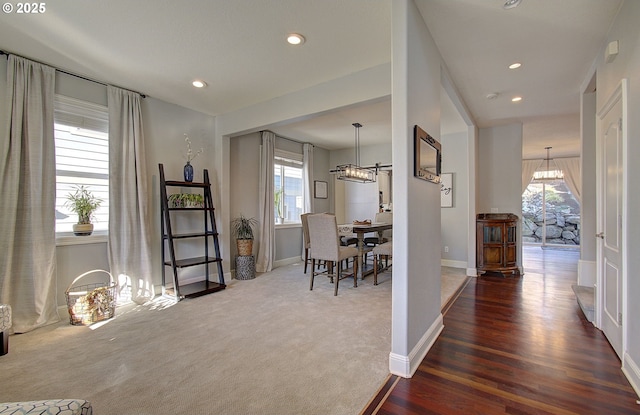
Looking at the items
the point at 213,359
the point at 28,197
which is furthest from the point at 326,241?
the point at 28,197

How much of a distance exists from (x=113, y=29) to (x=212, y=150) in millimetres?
2355

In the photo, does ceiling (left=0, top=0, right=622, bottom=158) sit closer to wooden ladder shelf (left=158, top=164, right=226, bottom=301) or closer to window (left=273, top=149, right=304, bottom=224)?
wooden ladder shelf (left=158, top=164, right=226, bottom=301)

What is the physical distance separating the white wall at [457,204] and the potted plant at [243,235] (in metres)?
3.74

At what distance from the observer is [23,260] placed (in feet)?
9.24

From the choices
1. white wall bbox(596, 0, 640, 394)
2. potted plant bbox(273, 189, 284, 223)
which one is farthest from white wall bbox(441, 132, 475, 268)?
white wall bbox(596, 0, 640, 394)

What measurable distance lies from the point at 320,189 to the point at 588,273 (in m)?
4.93

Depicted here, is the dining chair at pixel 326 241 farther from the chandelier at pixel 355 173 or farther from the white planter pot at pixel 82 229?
the white planter pot at pixel 82 229

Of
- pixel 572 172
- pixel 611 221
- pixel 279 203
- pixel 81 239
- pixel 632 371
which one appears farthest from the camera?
pixel 572 172

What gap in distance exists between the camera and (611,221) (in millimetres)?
2361

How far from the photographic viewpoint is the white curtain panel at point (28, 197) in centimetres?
273

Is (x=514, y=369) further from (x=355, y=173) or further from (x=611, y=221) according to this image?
(x=355, y=173)

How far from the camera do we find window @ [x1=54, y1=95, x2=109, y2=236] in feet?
10.4

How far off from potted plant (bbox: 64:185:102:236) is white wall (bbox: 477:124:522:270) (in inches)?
232

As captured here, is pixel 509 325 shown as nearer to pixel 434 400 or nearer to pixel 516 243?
pixel 434 400
